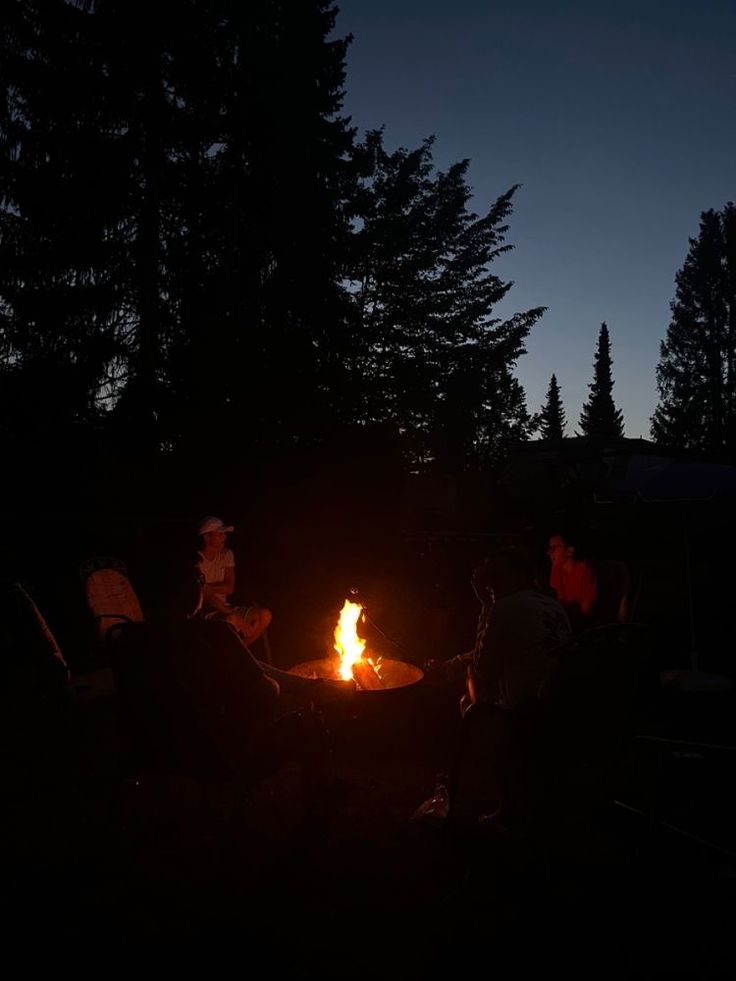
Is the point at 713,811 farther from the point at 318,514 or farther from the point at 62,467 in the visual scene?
the point at 62,467

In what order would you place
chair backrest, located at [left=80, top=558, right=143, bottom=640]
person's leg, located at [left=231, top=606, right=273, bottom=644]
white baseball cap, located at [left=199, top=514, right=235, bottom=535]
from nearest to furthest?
1. chair backrest, located at [left=80, top=558, right=143, bottom=640]
2. person's leg, located at [left=231, top=606, right=273, bottom=644]
3. white baseball cap, located at [left=199, top=514, right=235, bottom=535]

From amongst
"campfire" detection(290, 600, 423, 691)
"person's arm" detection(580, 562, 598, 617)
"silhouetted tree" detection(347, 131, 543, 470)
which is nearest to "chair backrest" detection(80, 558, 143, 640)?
"campfire" detection(290, 600, 423, 691)

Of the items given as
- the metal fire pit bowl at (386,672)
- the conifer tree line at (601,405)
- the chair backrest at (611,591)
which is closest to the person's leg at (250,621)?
the metal fire pit bowl at (386,672)

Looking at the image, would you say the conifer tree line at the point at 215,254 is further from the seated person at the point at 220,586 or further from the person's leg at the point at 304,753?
the person's leg at the point at 304,753

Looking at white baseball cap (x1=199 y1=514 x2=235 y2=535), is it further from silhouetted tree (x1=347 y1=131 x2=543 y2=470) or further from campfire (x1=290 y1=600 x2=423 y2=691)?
silhouetted tree (x1=347 y1=131 x2=543 y2=470)

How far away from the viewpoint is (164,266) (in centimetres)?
1365

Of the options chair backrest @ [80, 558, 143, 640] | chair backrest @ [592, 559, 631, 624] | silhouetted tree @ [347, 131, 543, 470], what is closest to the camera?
chair backrest @ [80, 558, 143, 640]

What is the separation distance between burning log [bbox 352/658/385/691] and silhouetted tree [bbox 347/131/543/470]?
1233cm

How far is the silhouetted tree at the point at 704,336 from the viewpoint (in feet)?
116

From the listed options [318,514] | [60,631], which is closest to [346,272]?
[318,514]

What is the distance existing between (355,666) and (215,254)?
12.4m

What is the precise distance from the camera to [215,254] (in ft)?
49.1

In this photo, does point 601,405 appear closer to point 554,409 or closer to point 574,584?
point 554,409

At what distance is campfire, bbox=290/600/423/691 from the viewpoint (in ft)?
16.4
